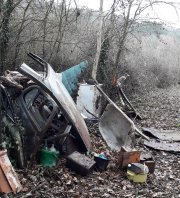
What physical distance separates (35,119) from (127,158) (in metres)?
1.89

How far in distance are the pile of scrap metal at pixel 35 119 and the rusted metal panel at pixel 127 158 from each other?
0.74 meters

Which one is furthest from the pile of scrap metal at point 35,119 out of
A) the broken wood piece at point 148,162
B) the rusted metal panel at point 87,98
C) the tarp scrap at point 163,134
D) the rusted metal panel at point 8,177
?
the tarp scrap at point 163,134

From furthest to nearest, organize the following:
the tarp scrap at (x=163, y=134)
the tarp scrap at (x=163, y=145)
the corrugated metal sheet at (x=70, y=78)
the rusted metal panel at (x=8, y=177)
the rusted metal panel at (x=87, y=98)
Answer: the corrugated metal sheet at (x=70, y=78) < the rusted metal panel at (x=87, y=98) < the tarp scrap at (x=163, y=134) < the tarp scrap at (x=163, y=145) < the rusted metal panel at (x=8, y=177)

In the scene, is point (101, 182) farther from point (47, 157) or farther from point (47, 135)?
point (47, 135)

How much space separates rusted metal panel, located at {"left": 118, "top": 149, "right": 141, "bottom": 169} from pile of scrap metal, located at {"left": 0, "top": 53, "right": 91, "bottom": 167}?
2.42 ft

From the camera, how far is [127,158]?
6328 mm

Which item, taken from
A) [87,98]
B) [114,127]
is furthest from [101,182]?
[87,98]

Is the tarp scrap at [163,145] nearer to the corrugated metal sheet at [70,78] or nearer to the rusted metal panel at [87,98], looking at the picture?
the rusted metal panel at [87,98]

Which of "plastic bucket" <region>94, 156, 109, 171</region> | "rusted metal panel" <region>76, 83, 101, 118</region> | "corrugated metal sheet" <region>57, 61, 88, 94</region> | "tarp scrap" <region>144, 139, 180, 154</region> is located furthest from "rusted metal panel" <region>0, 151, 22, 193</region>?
"corrugated metal sheet" <region>57, 61, 88, 94</region>

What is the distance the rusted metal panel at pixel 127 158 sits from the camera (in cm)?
631

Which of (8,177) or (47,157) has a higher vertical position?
(8,177)

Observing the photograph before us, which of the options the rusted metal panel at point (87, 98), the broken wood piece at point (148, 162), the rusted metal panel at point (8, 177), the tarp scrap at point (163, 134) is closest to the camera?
the rusted metal panel at point (8, 177)

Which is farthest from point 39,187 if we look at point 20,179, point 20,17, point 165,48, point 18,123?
point 165,48

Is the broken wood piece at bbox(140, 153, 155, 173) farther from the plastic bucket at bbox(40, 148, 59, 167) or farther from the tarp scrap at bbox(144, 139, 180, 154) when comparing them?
the plastic bucket at bbox(40, 148, 59, 167)
